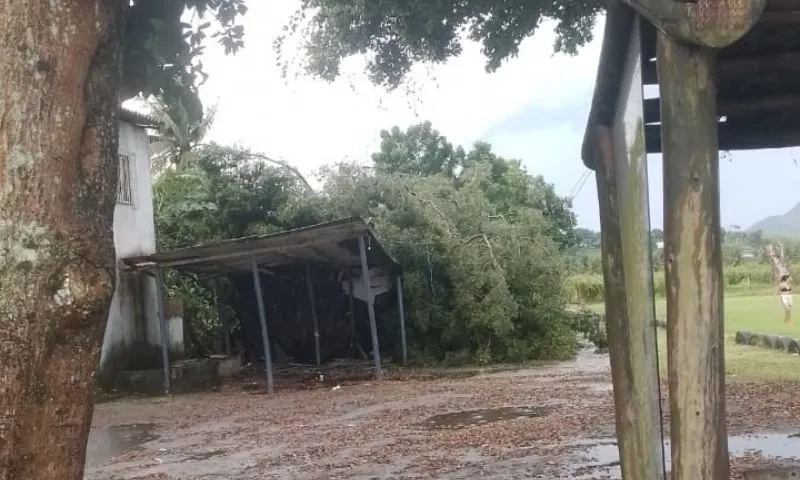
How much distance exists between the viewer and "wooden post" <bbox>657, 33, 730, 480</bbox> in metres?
2.71

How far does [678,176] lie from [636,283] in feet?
2.97

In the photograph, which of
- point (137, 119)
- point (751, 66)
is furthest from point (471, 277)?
point (751, 66)

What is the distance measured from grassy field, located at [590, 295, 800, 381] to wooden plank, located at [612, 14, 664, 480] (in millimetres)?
1376

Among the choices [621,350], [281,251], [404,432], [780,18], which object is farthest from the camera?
[281,251]

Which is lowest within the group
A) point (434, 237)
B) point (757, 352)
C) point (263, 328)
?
point (757, 352)

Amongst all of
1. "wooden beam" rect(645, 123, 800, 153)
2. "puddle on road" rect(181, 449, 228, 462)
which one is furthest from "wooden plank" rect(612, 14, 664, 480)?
"puddle on road" rect(181, 449, 228, 462)

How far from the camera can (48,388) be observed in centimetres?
325

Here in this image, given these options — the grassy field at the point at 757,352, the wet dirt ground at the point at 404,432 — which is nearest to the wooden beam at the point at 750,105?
the grassy field at the point at 757,352

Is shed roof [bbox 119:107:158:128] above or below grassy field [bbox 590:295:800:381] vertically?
above

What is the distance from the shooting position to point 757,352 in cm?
1521

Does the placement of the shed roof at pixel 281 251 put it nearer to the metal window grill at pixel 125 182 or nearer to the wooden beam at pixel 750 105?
the metal window grill at pixel 125 182

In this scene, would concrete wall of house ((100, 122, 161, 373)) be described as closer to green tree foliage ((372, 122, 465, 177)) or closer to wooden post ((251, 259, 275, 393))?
wooden post ((251, 259, 275, 393))

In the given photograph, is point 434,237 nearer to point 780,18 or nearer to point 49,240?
point 49,240

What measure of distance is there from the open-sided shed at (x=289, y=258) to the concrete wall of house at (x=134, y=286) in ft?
3.14
